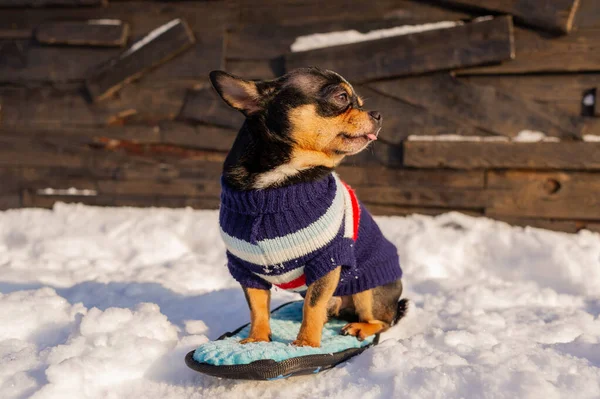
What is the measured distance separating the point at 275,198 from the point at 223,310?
3.81ft

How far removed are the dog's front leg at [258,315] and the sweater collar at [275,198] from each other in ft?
1.36

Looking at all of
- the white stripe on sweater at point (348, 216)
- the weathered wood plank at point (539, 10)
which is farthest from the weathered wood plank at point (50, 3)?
the white stripe on sweater at point (348, 216)

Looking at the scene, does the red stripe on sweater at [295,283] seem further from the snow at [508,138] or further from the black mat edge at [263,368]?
the snow at [508,138]

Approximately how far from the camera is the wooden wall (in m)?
4.51

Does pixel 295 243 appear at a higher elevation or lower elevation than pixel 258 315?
higher

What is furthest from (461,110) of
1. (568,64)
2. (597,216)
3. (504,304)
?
(504,304)

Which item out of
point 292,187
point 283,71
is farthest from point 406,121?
point 292,187

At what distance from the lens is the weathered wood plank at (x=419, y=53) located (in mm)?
4504

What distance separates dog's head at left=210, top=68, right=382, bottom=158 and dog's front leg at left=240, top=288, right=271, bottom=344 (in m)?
0.71

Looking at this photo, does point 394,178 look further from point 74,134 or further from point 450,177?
point 74,134

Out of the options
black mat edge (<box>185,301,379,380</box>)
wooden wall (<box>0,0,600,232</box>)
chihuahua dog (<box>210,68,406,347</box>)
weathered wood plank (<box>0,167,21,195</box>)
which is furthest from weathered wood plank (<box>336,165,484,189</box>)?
weathered wood plank (<box>0,167,21,195</box>)

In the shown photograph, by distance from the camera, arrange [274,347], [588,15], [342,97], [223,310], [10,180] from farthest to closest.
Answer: [10,180] < [588,15] < [223,310] < [342,97] < [274,347]

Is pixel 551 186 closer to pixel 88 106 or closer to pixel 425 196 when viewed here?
pixel 425 196

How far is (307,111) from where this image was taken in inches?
97.1
